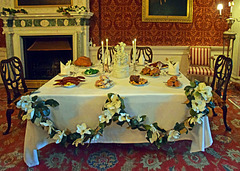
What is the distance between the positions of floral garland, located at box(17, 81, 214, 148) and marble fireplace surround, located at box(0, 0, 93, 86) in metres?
3.02

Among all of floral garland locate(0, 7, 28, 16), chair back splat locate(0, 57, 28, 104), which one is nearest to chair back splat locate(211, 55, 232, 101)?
chair back splat locate(0, 57, 28, 104)

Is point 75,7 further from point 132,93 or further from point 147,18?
point 132,93

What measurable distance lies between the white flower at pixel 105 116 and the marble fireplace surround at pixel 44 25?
3.13 metres

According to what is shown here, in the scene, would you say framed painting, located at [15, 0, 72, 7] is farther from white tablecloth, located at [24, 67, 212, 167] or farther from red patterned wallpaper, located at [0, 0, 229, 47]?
white tablecloth, located at [24, 67, 212, 167]

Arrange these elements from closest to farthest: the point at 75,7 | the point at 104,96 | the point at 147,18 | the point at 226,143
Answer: the point at 104,96
the point at 226,143
the point at 75,7
the point at 147,18

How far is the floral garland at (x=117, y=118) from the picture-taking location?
2.15m

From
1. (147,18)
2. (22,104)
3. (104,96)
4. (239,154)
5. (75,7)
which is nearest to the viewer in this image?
(22,104)

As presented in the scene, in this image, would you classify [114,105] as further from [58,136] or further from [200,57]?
[200,57]

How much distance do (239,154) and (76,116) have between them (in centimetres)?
170

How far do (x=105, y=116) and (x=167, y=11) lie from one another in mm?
3636

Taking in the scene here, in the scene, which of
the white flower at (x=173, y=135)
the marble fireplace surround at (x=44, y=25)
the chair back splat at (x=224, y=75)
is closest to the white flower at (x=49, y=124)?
the white flower at (x=173, y=135)

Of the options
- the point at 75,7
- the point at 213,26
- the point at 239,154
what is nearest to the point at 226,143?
the point at 239,154

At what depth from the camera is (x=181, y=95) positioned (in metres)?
2.29

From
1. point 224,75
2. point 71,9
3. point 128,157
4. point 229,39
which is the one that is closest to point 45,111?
point 128,157
